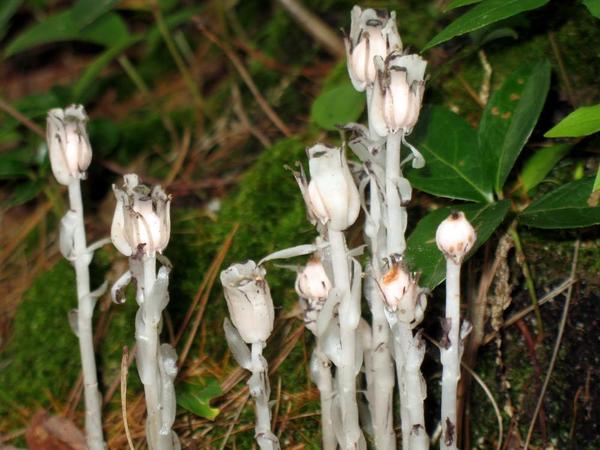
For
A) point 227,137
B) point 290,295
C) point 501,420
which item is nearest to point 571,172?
point 501,420

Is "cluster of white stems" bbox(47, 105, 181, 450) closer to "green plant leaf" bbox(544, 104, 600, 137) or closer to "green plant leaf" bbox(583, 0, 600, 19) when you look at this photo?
"green plant leaf" bbox(544, 104, 600, 137)

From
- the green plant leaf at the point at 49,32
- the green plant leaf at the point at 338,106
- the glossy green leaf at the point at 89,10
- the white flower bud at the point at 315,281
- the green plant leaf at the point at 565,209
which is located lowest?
the white flower bud at the point at 315,281

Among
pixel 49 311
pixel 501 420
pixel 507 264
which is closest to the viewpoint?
pixel 501 420

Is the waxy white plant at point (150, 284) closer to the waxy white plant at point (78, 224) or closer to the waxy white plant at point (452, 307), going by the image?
the waxy white plant at point (78, 224)

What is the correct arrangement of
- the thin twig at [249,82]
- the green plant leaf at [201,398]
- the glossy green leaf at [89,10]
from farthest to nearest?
the thin twig at [249,82] → the glossy green leaf at [89,10] → the green plant leaf at [201,398]

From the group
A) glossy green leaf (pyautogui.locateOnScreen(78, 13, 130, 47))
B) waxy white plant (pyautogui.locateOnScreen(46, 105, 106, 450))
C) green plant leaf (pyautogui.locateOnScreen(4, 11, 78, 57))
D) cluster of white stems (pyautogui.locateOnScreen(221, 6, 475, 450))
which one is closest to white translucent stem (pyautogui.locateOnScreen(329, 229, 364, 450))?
cluster of white stems (pyautogui.locateOnScreen(221, 6, 475, 450))

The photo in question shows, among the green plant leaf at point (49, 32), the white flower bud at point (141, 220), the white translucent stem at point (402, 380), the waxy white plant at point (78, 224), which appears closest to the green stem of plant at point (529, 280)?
the white translucent stem at point (402, 380)

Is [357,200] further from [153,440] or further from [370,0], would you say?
[370,0]
